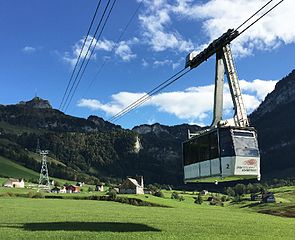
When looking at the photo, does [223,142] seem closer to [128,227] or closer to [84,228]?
[128,227]

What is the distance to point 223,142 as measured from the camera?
3669 centimetres

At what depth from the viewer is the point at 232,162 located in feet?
118

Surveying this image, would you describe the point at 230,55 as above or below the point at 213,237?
above

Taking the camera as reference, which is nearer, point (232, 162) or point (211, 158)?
point (232, 162)

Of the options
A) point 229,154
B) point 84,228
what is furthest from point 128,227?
point 229,154

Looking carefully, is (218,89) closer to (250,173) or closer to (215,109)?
(215,109)

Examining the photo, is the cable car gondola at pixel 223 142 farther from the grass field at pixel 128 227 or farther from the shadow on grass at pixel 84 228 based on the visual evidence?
the shadow on grass at pixel 84 228

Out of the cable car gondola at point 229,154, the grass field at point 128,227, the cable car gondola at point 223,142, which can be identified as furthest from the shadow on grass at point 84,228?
the cable car gondola at point 229,154

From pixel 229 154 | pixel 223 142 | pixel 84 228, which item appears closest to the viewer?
pixel 229 154

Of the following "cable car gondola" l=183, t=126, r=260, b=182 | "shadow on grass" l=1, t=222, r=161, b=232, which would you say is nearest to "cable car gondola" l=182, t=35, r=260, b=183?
"cable car gondola" l=183, t=126, r=260, b=182

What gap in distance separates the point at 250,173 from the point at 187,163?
927 centimetres

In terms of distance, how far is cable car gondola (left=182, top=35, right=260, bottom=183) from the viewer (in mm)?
36219

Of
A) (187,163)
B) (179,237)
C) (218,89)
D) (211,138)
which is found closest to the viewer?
(179,237)

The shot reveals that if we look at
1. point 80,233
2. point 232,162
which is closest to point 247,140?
point 232,162
